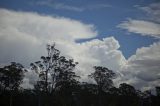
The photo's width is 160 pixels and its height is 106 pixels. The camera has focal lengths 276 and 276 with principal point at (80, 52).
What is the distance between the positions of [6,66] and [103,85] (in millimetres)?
25271

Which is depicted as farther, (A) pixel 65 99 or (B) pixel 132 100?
(B) pixel 132 100

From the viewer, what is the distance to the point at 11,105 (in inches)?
2386

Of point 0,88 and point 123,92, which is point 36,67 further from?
point 123,92

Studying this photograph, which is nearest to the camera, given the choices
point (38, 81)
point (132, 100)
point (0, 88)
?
point (38, 81)

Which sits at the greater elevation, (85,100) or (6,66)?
(6,66)

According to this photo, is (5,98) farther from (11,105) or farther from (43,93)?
(43,93)

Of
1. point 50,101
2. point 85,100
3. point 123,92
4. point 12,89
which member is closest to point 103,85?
point 85,100

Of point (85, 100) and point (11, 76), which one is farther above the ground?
point (11, 76)

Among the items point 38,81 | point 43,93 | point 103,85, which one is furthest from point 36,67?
point 103,85

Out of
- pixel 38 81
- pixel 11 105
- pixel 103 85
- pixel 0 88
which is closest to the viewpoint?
pixel 38 81

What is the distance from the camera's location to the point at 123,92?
80938 mm

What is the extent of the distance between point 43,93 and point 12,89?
338 inches

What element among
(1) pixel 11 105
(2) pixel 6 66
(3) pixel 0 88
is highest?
(2) pixel 6 66

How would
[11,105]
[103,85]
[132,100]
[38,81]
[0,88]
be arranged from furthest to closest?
[132,100], [103,85], [0,88], [11,105], [38,81]
